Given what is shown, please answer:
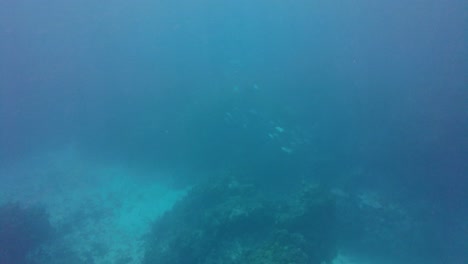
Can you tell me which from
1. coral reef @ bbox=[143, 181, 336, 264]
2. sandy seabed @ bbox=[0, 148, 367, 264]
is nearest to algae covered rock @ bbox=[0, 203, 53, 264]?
sandy seabed @ bbox=[0, 148, 367, 264]

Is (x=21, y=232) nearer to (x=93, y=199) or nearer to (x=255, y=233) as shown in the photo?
(x=93, y=199)

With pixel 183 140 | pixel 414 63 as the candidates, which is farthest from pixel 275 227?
pixel 414 63

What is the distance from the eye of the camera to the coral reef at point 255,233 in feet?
42.7

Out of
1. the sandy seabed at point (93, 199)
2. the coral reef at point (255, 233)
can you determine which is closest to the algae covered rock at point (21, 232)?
the sandy seabed at point (93, 199)

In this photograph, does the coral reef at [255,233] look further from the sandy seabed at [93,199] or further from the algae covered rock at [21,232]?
the algae covered rock at [21,232]

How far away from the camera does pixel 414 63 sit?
27.2 metres

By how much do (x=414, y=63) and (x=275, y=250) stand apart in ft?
74.5

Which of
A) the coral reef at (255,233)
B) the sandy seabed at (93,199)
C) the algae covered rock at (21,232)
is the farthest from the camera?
the sandy seabed at (93,199)

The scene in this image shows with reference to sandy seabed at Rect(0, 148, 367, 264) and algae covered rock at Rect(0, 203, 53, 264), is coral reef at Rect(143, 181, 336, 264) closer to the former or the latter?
sandy seabed at Rect(0, 148, 367, 264)

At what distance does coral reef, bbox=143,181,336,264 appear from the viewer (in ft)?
42.7

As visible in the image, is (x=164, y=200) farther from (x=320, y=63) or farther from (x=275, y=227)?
(x=320, y=63)

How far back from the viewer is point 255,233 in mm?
14352

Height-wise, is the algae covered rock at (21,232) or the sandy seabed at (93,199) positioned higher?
the sandy seabed at (93,199)

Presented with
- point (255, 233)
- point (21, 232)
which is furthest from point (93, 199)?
point (255, 233)
